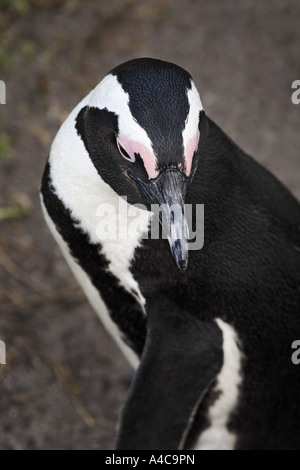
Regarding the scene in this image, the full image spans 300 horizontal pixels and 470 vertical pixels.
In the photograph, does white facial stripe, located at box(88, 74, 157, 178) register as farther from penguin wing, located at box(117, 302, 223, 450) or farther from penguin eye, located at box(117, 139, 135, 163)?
penguin wing, located at box(117, 302, 223, 450)

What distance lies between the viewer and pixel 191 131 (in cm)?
136

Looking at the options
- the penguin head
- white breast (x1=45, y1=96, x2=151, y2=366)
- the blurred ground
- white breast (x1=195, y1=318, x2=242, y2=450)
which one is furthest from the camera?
the blurred ground

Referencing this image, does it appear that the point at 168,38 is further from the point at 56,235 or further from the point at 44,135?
the point at 56,235

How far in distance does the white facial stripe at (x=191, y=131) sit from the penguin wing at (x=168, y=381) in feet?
1.36

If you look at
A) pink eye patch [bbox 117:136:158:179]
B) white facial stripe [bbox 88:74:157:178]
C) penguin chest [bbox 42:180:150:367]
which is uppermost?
white facial stripe [bbox 88:74:157:178]

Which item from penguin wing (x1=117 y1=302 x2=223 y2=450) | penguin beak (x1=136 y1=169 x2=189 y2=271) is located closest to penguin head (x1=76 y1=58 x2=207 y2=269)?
penguin beak (x1=136 y1=169 x2=189 y2=271)

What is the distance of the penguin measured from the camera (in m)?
1.60

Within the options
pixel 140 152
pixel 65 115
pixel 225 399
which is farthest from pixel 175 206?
pixel 65 115

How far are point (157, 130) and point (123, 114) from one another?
0.26ft

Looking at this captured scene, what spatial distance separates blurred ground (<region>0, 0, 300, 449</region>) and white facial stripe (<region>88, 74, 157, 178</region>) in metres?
1.13

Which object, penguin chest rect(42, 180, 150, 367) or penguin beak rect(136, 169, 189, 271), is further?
penguin chest rect(42, 180, 150, 367)

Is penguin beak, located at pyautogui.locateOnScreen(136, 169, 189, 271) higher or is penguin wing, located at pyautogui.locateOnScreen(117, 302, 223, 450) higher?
penguin beak, located at pyautogui.locateOnScreen(136, 169, 189, 271)

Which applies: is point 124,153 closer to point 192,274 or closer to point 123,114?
point 123,114

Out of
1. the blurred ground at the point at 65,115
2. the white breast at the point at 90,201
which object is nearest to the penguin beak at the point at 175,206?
the white breast at the point at 90,201
